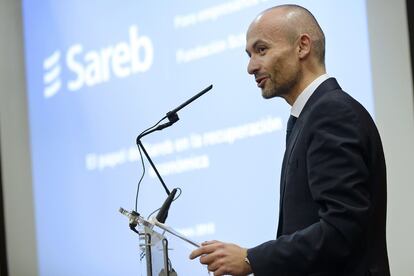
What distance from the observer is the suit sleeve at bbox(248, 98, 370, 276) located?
1783mm

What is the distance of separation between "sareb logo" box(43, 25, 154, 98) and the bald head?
179 cm

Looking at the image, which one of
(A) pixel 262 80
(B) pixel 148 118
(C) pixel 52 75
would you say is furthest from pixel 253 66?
(C) pixel 52 75

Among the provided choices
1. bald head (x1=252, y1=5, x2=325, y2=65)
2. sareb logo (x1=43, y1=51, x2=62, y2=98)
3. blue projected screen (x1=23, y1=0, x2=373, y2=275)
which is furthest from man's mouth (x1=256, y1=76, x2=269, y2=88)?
sareb logo (x1=43, y1=51, x2=62, y2=98)

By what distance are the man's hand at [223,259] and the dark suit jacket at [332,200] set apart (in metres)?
0.03

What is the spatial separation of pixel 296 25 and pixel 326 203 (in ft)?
1.75

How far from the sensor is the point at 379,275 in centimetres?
186

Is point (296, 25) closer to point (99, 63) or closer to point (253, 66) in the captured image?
point (253, 66)

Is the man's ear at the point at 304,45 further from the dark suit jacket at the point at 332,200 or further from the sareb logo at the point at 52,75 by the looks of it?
the sareb logo at the point at 52,75

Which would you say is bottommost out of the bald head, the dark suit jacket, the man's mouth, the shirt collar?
the dark suit jacket

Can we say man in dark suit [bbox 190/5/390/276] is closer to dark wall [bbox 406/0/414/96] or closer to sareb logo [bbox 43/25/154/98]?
dark wall [bbox 406/0/414/96]

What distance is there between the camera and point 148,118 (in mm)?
3822

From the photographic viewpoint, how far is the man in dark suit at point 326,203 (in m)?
1.79

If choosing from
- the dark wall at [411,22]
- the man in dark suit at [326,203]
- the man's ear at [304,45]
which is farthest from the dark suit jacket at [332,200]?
the dark wall at [411,22]

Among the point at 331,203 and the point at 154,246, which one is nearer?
the point at 331,203
